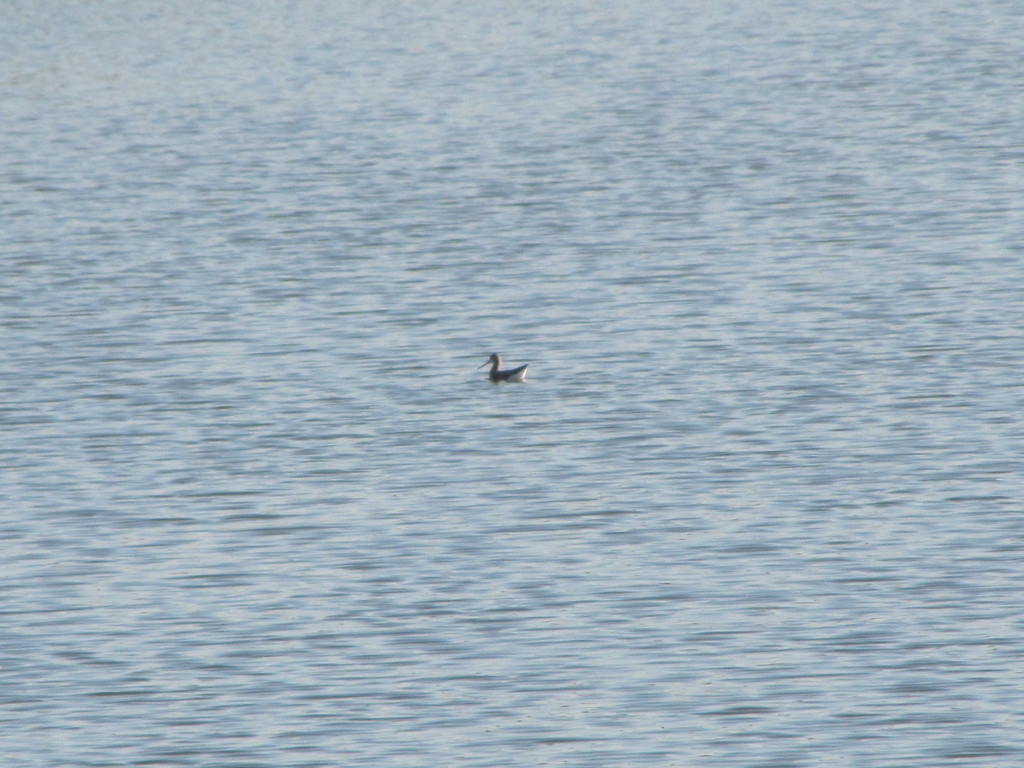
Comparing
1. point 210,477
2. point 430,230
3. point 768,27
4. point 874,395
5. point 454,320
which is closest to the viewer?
point 210,477

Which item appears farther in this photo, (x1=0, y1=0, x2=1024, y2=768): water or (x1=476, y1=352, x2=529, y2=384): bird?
(x1=476, y1=352, x2=529, y2=384): bird

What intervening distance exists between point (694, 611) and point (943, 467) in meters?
4.39

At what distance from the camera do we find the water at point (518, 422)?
13.6 m

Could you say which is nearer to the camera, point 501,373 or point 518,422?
point 518,422

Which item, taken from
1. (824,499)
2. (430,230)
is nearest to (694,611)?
(824,499)

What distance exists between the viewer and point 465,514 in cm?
1773

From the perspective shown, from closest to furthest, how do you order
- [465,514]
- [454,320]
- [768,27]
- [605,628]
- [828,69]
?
[605,628], [465,514], [454,320], [828,69], [768,27]

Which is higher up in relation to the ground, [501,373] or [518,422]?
[501,373]

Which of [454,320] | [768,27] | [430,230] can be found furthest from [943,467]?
[768,27]

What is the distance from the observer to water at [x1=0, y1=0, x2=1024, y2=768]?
A: 1365cm

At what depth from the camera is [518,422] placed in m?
21.4

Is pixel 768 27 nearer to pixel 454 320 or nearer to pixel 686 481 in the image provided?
pixel 454 320

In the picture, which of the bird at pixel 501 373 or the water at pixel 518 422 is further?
the bird at pixel 501 373

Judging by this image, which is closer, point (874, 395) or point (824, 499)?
point (824, 499)
